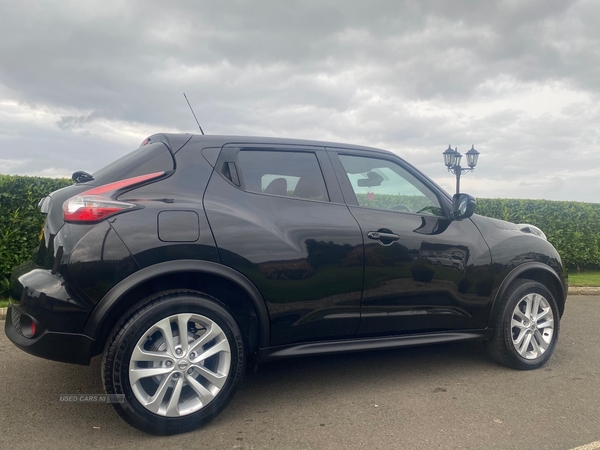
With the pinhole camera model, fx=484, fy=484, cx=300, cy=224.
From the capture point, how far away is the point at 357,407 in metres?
3.25

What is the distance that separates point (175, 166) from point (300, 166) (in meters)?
0.91

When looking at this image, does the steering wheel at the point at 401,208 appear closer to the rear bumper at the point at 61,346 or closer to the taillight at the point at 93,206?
the taillight at the point at 93,206

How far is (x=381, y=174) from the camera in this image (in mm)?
3854

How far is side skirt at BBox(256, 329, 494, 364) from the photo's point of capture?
3.16 metres

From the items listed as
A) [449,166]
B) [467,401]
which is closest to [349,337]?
[467,401]

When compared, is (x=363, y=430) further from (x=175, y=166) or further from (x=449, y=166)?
(x=449, y=166)

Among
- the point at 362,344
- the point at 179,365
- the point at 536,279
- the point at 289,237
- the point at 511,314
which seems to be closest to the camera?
the point at 179,365

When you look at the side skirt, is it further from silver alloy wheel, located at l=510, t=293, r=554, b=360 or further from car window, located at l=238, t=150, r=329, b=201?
car window, located at l=238, t=150, r=329, b=201

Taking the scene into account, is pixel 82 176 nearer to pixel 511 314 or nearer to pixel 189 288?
pixel 189 288

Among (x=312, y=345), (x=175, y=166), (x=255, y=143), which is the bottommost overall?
(x=312, y=345)

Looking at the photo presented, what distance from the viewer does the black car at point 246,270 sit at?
8.84 ft

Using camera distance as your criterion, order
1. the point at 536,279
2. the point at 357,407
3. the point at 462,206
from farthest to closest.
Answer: the point at 536,279
the point at 462,206
the point at 357,407

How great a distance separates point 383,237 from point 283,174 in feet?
2.77

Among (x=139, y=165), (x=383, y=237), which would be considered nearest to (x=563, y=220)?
(x=383, y=237)
